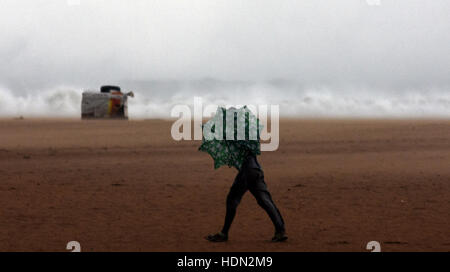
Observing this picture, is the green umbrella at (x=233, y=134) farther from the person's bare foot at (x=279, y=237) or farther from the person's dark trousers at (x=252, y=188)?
the person's bare foot at (x=279, y=237)

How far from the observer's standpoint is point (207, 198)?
14016 millimetres

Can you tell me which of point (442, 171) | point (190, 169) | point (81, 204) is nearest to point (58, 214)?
point (81, 204)

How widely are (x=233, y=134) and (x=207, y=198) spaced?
18.2 ft

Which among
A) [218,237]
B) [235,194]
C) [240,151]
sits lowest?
[218,237]

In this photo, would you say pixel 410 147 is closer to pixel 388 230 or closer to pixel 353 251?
pixel 388 230

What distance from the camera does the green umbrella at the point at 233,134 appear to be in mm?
8582

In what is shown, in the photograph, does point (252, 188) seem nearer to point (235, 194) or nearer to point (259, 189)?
point (259, 189)

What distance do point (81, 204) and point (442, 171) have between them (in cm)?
1003

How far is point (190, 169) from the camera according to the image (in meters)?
19.7

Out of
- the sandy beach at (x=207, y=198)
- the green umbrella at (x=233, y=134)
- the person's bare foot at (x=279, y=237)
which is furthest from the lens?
the sandy beach at (x=207, y=198)

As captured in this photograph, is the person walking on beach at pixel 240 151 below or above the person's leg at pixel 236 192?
above

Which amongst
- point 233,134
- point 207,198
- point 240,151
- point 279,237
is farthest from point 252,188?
point 207,198

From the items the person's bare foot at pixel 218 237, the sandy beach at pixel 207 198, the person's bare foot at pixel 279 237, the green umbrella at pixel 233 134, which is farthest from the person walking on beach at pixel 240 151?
the sandy beach at pixel 207 198

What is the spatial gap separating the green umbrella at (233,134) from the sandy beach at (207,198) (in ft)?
3.79
